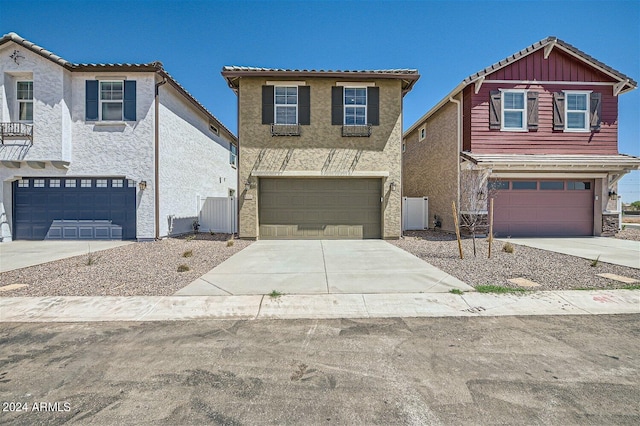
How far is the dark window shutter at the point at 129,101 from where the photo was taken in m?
11.8

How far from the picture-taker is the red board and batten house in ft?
42.1

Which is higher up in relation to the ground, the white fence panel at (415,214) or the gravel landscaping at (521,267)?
the white fence panel at (415,214)

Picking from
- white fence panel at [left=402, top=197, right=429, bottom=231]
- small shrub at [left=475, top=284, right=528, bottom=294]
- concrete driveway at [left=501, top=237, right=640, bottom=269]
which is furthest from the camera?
white fence panel at [left=402, top=197, right=429, bottom=231]

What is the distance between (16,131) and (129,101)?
436 cm

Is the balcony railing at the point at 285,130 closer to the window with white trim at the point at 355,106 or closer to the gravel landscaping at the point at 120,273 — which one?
the window with white trim at the point at 355,106

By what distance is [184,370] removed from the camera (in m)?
3.18

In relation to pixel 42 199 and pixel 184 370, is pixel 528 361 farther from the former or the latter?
pixel 42 199

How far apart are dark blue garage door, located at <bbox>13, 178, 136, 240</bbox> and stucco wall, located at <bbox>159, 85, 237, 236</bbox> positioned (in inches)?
56.6

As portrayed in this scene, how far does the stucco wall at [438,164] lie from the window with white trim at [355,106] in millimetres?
4750

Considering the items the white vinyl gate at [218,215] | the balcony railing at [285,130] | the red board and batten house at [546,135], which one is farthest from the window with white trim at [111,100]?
the red board and batten house at [546,135]

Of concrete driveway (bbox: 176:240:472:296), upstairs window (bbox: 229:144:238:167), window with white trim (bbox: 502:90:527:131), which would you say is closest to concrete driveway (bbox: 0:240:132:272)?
concrete driveway (bbox: 176:240:472:296)

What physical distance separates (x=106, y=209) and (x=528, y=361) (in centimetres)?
1419

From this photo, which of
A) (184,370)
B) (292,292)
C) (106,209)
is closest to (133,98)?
(106,209)

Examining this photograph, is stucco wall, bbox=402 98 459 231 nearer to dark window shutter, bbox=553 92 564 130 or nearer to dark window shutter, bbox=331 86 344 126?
dark window shutter, bbox=553 92 564 130
